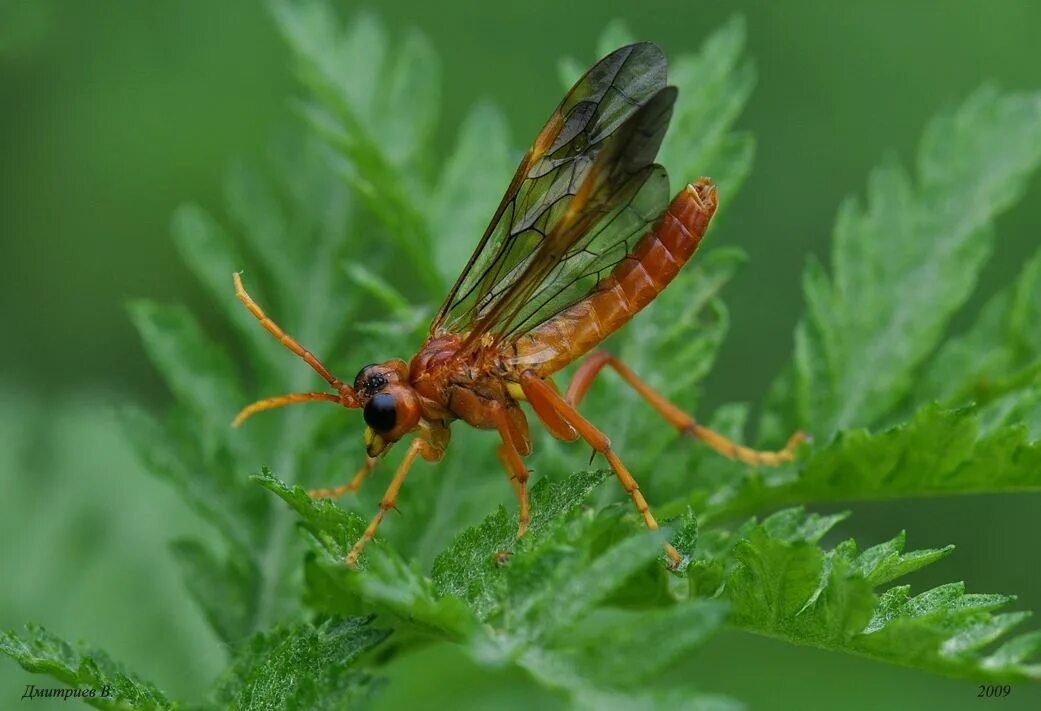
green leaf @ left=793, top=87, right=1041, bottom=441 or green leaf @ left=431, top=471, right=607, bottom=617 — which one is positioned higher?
green leaf @ left=793, top=87, right=1041, bottom=441

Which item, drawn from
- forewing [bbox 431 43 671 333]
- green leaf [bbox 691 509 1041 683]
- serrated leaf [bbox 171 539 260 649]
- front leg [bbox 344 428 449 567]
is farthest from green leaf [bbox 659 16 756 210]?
serrated leaf [bbox 171 539 260 649]

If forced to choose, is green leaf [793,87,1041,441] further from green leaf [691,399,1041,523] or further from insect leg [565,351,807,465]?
green leaf [691,399,1041,523]

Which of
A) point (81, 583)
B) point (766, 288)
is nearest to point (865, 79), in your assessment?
point (766, 288)

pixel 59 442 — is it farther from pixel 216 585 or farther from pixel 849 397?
pixel 849 397

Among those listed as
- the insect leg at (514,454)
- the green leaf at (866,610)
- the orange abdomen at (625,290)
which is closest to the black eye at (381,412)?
the insect leg at (514,454)

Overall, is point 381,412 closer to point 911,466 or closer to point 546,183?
point 546,183
